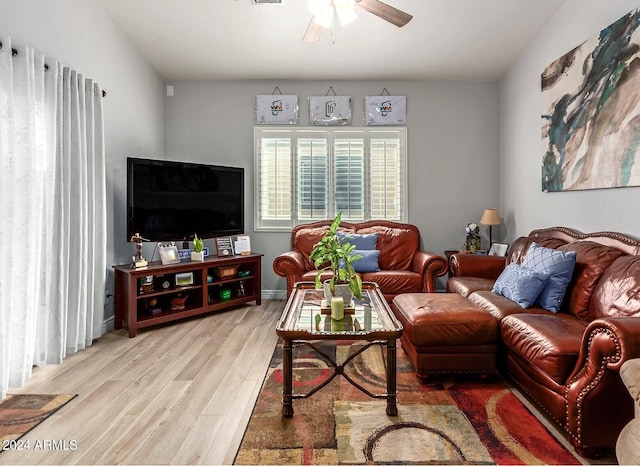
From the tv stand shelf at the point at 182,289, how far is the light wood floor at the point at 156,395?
206mm

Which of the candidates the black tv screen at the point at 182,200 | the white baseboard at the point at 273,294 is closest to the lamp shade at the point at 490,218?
the white baseboard at the point at 273,294

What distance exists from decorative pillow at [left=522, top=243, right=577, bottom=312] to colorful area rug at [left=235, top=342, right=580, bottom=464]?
25.9 inches

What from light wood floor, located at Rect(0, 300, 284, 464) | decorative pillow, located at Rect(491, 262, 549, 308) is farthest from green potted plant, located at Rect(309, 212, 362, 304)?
decorative pillow, located at Rect(491, 262, 549, 308)

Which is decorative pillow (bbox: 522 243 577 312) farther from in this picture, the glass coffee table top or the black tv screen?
the black tv screen

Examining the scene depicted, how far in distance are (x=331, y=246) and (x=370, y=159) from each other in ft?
8.86

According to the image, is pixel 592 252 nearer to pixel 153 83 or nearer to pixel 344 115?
pixel 344 115

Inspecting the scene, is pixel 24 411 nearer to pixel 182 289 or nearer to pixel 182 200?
pixel 182 289

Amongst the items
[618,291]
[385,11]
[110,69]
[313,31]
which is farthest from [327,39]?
[618,291]

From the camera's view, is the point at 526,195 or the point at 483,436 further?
the point at 526,195

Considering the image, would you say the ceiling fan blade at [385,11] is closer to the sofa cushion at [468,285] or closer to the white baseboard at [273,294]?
the sofa cushion at [468,285]

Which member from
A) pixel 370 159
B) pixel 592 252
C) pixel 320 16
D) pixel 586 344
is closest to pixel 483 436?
pixel 586 344

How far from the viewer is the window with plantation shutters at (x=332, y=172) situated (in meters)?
4.80

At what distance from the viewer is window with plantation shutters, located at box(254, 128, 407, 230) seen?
480cm

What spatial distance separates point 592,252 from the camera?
8.57 ft
